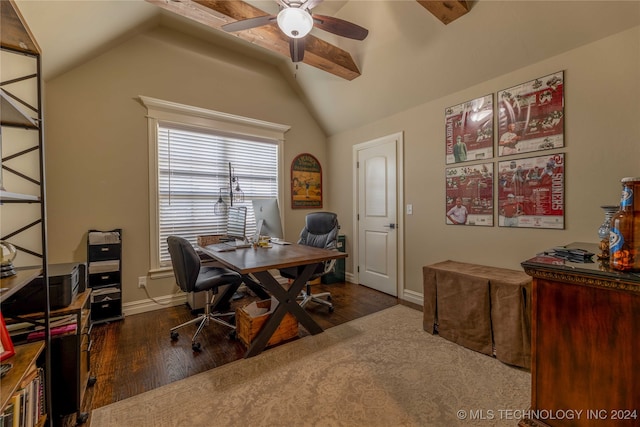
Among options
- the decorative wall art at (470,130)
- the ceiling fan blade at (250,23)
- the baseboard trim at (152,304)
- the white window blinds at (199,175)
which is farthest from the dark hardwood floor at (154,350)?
the ceiling fan blade at (250,23)

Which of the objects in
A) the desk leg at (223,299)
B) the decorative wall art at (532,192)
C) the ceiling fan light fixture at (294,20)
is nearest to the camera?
the ceiling fan light fixture at (294,20)

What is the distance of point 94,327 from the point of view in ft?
8.63

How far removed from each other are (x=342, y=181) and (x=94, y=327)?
3.55 metres

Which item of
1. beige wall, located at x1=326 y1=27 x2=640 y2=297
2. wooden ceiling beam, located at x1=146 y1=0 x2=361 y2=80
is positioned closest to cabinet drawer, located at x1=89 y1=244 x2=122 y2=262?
wooden ceiling beam, located at x1=146 y1=0 x2=361 y2=80

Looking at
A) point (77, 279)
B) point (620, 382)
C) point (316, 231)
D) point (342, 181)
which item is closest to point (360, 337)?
point (316, 231)

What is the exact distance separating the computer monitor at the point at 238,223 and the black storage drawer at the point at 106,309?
51.8 inches

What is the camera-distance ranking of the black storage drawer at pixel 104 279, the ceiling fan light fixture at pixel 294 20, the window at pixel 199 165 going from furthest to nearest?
the window at pixel 199 165 → the black storage drawer at pixel 104 279 → the ceiling fan light fixture at pixel 294 20

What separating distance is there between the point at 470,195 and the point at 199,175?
3.26m

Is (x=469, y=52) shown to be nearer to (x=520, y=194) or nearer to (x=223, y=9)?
(x=520, y=194)

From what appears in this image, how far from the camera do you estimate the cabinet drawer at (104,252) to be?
8.66 ft

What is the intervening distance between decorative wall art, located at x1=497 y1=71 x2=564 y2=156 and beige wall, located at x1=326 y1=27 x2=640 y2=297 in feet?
0.18

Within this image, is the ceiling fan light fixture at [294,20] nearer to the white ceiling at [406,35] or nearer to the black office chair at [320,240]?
the white ceiling at [406,35]

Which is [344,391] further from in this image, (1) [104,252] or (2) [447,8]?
(2) [447,8]

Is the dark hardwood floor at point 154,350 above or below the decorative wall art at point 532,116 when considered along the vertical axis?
below
